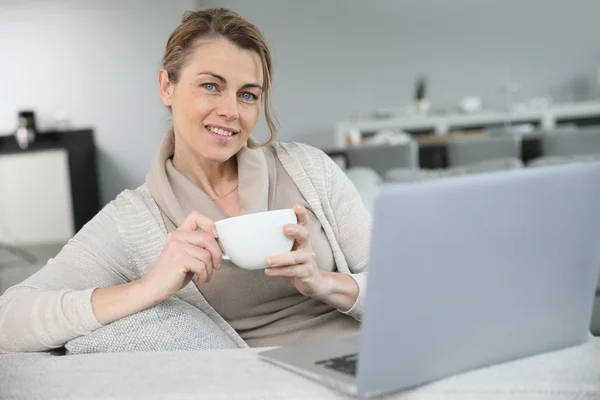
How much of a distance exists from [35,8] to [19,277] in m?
3.31

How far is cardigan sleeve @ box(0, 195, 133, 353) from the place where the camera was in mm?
1137

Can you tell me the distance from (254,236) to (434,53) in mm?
7024

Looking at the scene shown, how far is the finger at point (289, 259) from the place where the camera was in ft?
3.32

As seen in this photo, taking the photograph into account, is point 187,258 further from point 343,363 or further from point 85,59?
point 85,59

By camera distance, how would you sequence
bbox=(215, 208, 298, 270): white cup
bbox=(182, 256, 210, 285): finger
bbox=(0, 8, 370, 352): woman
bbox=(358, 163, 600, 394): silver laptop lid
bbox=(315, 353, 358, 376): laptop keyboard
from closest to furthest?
1. bbox=(358, 163, 600, 394): silver laptop lid
2. bbox=(315, 353, 358, 376): laptop keyboard
3. bbox=(215, 208, 298, 270): white cup
4. bbox=(182, 256, 210, 285): finger
5. bbox=(0, 8, 370, 352): woman

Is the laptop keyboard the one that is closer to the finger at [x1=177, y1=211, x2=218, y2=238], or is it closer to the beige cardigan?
the finger at [x1=177, y1=211, x2=218, y2=238]

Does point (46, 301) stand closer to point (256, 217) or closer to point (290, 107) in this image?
point (256, 217)

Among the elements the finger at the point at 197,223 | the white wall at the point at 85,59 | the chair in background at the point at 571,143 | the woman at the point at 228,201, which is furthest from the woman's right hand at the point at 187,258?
the white wall at the point at 85,59

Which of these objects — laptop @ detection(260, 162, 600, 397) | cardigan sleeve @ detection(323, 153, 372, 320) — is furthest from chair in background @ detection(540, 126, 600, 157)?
laptop @ detection(260, 162, 600, 397)

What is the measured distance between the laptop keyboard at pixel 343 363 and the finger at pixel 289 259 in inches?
7.6

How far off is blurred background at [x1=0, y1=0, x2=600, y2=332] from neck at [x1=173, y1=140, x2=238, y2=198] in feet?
8.40

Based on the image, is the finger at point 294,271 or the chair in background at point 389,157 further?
the chair in background at point 389,157

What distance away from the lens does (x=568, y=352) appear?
33.4 inches

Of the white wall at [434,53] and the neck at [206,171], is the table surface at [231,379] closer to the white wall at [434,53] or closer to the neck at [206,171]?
the neck at [206,171]
